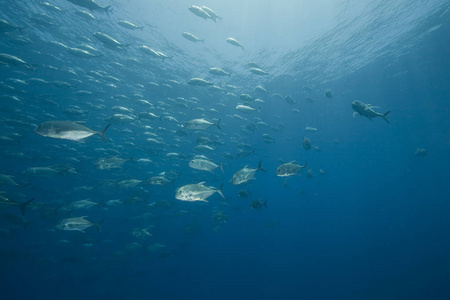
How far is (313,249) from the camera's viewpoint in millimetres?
36188

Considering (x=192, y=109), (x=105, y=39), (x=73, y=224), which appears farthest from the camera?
(x=192, y=109)

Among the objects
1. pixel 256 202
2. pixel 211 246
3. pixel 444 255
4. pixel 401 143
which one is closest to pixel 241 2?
pixel 256 202

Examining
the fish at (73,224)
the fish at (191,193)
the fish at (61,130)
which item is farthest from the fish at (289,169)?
the fish at (73,224)

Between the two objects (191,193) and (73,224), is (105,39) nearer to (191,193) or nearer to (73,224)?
(73,224)

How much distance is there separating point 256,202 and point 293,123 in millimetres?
33258

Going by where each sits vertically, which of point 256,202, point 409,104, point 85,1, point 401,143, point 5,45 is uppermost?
point 401,143

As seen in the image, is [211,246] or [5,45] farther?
[211,246]

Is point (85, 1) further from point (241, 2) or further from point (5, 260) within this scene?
point (5, 260)

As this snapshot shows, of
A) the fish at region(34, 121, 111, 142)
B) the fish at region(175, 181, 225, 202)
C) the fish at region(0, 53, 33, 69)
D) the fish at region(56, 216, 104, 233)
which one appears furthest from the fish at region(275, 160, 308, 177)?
the fish at region(0, 53, 33, 69)

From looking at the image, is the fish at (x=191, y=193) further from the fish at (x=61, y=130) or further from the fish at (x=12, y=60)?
the fish at (x=12, y=60)

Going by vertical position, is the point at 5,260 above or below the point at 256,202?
below

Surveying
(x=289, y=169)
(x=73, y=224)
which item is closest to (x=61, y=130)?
(x=73, y=224)

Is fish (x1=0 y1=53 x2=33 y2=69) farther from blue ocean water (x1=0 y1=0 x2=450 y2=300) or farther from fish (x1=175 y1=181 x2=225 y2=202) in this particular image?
fish (x1=175 y1=181 x2=225 y2=202)

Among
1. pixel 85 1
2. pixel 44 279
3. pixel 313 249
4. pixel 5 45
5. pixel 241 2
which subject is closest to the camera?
pixel 85 1
